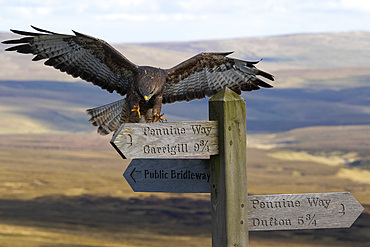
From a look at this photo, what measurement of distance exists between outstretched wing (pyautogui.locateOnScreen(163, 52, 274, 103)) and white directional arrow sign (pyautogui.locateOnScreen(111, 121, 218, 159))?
1687mm

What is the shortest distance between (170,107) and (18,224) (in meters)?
55.0

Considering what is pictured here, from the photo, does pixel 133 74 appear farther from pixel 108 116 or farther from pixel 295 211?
pixel 295 211

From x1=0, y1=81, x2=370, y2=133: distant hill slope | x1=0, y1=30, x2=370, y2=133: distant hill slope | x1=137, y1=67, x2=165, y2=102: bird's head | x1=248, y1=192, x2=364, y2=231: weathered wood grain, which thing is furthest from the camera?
x1=0, y1=30, x2=370, y2=133: distant hill slope

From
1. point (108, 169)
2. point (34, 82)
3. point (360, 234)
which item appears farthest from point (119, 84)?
point (34, 82)

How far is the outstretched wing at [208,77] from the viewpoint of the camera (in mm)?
5984

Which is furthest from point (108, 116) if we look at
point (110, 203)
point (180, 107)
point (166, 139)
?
point (180, 107)

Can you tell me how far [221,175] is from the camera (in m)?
4.33

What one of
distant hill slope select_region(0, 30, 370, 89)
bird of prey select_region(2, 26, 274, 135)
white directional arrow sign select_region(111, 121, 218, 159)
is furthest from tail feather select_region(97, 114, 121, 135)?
distant hill slope select_region(0, 30, 370, 89)

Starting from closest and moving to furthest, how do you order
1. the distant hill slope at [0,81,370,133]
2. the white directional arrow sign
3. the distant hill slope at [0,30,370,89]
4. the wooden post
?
the white directional arrow sign < the wooden post < the distant hill slope at [0,81,370,133] < the distant hill slope at [0,30,370,89]

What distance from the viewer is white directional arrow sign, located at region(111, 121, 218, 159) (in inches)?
162

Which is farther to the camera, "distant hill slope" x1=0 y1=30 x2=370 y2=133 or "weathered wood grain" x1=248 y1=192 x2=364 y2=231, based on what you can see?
"distant hill slope" x1=0 y1=30 x2=370 y2=133

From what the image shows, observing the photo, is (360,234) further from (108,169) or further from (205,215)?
(108,169)

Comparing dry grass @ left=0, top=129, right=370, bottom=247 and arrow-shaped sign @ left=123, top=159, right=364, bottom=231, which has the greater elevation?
dry grass @ left=0, top=129, right=370, bottom=247

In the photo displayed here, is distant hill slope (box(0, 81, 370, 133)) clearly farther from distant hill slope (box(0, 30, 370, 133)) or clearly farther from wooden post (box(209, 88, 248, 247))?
wooden post (box(209, 88, 248, 247))
